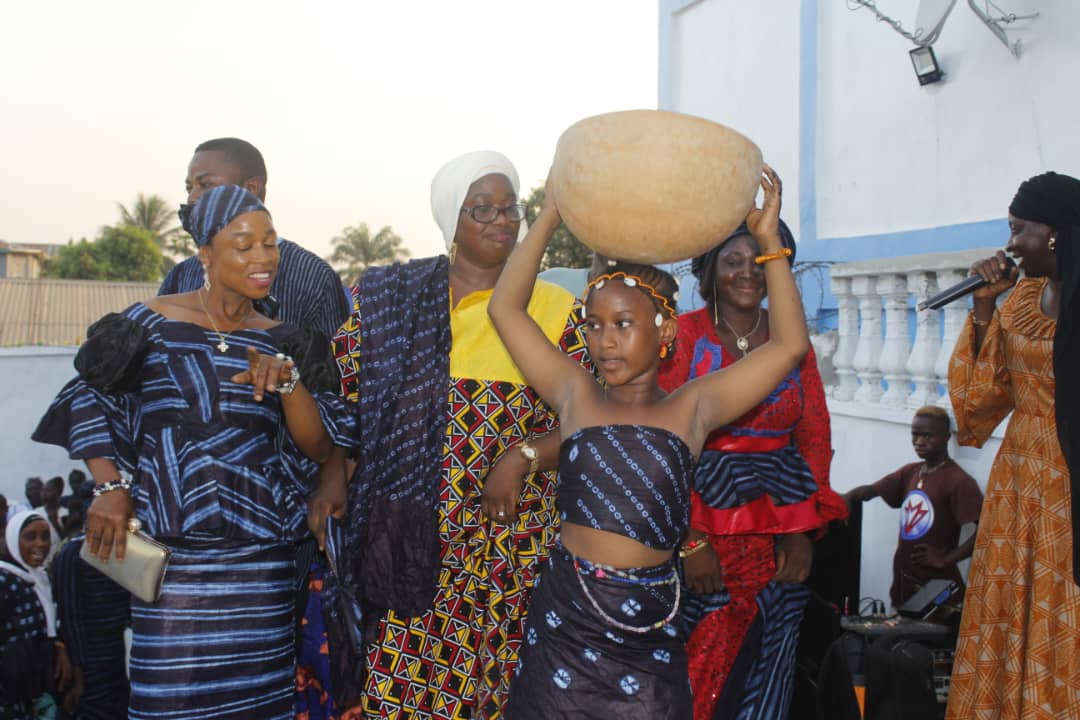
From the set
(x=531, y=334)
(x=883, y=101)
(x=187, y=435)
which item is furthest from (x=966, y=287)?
(x=883, y=101)

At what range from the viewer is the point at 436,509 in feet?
10.2

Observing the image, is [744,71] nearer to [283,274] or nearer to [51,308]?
[283,274]

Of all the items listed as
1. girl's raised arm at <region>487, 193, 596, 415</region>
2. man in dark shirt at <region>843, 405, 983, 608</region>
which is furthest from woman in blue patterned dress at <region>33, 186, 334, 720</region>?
man in dark shirt at <region>843, 405, 983, 608</region>

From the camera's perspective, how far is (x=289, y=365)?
289 centimetres

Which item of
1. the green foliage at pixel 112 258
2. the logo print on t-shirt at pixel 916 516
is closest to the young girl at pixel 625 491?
the logo print on t-shirt at pixel 916 516

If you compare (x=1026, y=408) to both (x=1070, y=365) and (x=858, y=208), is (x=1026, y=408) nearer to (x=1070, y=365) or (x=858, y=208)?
(x=1070, y=365)

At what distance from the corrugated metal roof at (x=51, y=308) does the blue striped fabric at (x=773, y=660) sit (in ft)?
50.5

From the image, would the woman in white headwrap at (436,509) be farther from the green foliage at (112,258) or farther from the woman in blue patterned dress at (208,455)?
the green foliage at (112,258)

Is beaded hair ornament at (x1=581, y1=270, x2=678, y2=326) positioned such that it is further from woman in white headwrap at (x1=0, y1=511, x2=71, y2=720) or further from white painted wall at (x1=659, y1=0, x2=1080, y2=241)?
white painted wall at (x1=659, y1=0, x2=1080, y2=241)

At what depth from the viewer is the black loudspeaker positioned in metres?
4.14

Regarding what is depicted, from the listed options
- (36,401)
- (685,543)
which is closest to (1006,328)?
(685,543)

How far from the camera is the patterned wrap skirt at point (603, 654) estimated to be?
8.50 ft

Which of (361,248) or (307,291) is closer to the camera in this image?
(307,291)

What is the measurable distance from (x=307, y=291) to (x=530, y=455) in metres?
1.21
